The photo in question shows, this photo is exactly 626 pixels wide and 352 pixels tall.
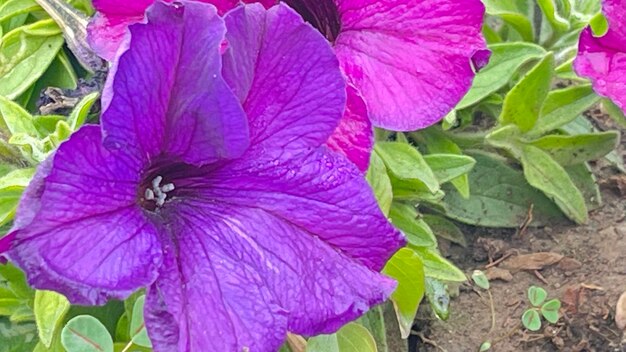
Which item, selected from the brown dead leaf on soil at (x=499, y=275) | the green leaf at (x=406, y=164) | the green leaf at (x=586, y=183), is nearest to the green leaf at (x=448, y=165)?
the green leaf at (x=406, y=164)

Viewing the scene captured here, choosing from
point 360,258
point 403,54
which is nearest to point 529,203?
point 403,54

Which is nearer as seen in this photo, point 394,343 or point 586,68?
point 586,68

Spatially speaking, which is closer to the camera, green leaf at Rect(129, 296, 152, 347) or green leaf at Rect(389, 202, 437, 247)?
green leaf at Rect(129, 296, 152, 347)

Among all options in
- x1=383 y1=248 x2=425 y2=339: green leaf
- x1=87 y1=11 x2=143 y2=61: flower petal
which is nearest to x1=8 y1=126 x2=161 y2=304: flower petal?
x1=87 y1=11 x2=143 y2=61: flower petal

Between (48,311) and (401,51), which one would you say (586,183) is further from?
(48,311)

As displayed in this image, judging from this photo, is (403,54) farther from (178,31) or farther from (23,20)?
(23,20)

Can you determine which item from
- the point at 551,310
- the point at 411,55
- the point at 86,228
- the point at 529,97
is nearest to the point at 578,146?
the point at 529,97

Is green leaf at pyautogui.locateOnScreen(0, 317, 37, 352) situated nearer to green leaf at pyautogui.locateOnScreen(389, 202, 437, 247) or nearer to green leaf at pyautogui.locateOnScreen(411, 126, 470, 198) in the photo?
green leaf at pyautogui.locateOnScreen(389, 202, 437, 247)
